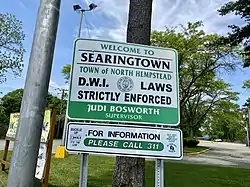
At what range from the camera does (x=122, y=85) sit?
2.36m

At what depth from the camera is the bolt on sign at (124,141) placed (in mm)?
2184

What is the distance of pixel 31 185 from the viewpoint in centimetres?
151

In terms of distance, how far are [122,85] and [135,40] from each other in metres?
1.10

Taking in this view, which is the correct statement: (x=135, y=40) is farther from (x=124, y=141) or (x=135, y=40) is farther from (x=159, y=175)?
(x=159, y=175)

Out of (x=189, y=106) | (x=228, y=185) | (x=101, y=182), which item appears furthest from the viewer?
(x=189, y=106)

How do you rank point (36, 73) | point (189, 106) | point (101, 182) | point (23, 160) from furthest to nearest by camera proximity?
1. point (189, 106)
2. point (101, 182)
3. point (36, 73)
4. point (23, 160)

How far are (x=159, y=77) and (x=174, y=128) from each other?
490 mm

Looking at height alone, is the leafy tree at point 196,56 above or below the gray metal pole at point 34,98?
above

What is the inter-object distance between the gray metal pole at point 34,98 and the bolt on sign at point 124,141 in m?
0.62

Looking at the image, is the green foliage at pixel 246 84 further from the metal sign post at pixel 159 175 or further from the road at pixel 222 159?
the metal sign post at pixel 159 175

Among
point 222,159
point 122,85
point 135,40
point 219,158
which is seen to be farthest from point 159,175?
point 219,158

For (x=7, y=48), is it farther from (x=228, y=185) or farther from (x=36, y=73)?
(x=36, y=73)

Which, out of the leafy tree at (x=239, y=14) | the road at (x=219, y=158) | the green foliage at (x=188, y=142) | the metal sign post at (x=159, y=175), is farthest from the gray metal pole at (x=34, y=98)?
the green foliage at (x=188, y=142)

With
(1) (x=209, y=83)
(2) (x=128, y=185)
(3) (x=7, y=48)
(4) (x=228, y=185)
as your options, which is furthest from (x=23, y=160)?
(1) (x=209, y=83)
